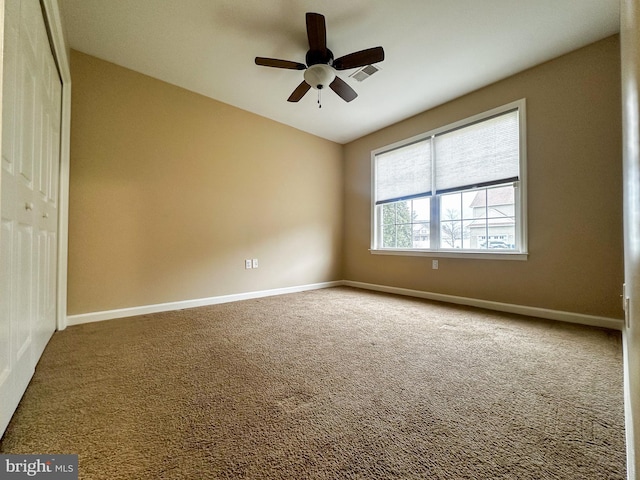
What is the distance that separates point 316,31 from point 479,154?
2.26 meters

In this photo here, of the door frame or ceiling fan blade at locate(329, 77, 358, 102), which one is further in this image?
ceiling fan blade at locate(329, 77, 358, 102)

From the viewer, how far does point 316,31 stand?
6.13 ft

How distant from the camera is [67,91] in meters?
2.22

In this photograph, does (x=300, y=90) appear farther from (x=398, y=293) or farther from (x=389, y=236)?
(x=398, y=293)

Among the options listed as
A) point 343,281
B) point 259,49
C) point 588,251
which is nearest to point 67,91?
point 259,49

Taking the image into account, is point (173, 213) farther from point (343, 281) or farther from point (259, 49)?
point (343, 281)

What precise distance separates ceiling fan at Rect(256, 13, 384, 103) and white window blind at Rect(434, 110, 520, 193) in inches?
62.2

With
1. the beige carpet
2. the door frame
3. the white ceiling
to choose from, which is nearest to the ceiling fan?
the white ceiling

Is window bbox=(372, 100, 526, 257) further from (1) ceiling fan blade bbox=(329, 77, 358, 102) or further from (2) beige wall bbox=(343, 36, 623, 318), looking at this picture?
(1) ceiling fan blade bbox=(329, 77, 358, 102)

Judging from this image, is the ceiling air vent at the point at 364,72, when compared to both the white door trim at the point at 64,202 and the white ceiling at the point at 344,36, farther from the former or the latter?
the white door trim at the point at 64,202

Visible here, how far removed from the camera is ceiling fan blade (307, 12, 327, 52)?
1.75m

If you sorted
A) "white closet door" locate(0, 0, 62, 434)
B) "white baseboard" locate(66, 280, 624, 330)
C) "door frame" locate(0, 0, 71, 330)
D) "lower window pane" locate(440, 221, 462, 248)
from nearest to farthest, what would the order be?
"white closet door" locate(0, 0, 62, 434)
"door frame" locate(0, 0, 71, 330)
"white baseboard" locate(66, 280, 624, 330)
"lower window pane" locate(440, 221, 462, 248)

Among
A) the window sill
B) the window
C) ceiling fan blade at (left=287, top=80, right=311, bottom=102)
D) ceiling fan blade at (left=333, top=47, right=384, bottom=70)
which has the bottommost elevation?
the window sill

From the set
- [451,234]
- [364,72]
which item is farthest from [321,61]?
[451,234]
